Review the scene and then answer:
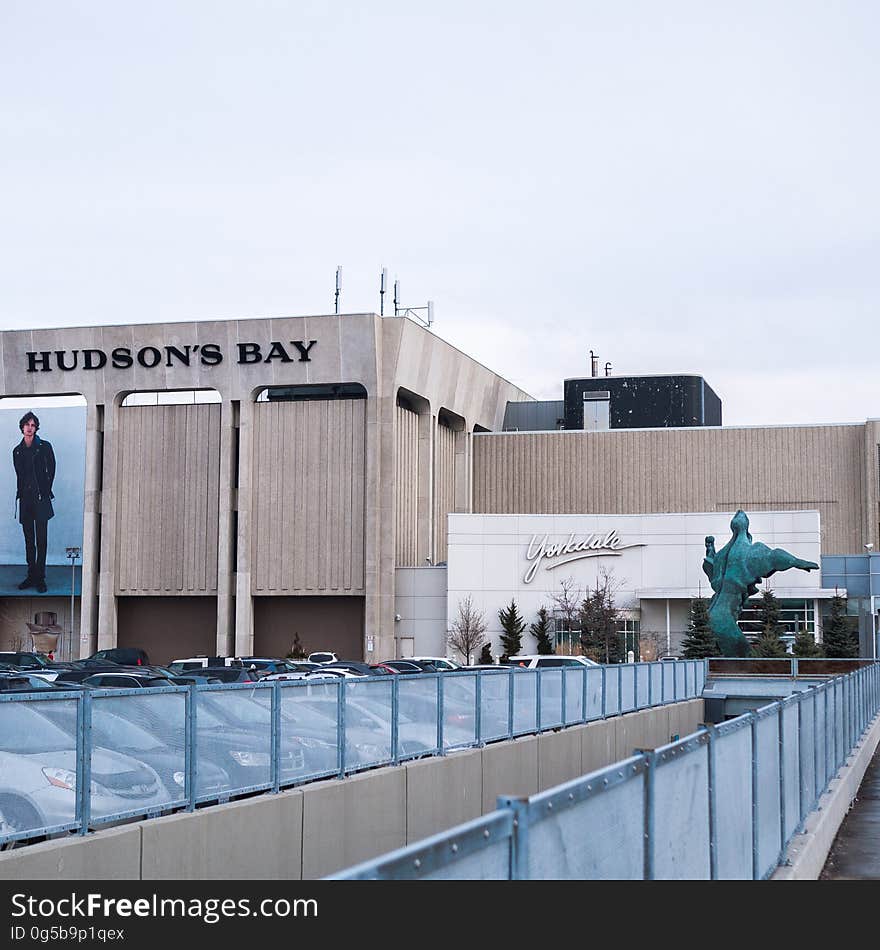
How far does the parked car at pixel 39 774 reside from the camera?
990 centimetres

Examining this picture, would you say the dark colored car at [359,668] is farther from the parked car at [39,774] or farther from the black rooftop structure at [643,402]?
the black rooftop structure at [643,402]

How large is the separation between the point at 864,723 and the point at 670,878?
77.7 feet

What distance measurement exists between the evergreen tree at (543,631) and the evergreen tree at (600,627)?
2245mm

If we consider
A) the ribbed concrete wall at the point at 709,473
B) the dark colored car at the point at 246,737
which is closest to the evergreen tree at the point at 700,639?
the ribbed concrete wall at the point at 709,473

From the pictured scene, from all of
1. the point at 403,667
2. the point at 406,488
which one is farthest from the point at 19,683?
the point at 406,488

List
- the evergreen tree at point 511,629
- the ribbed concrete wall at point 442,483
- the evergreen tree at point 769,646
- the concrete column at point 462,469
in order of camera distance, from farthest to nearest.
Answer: the concrete column at point 462,469
the ribbed concrete wall at point 442,483
the evergreen tree at point 511,629
the evergreen tree at point 769,646

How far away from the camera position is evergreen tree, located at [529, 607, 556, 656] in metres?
75.6

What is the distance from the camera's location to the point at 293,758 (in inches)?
562

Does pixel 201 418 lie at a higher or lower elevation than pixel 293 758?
higher

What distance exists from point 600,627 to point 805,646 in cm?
1077
